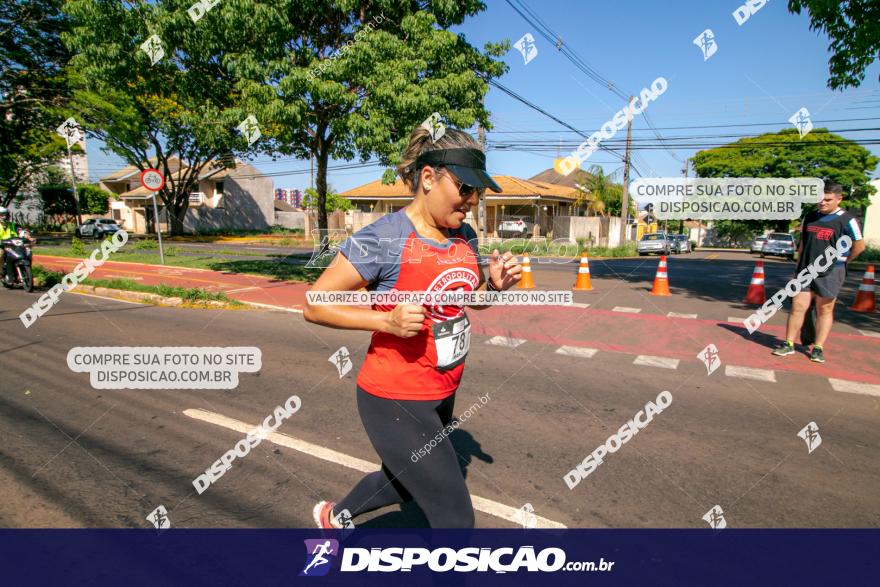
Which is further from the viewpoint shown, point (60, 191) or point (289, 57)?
point (60, 191)

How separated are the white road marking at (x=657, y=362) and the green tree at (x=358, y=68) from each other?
265 inches

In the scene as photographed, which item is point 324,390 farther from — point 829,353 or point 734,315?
point 734,315

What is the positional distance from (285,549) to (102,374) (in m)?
3.87

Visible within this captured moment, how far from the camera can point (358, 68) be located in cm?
1004

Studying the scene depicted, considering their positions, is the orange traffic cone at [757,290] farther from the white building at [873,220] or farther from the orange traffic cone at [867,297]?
the white building at [873,220]

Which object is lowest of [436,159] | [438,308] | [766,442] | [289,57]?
[766,442]

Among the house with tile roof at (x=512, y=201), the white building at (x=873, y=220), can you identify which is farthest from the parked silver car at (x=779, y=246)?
the house with tile roof at (x=512, y=201)

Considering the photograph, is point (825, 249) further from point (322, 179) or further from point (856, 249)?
point (322, 179)

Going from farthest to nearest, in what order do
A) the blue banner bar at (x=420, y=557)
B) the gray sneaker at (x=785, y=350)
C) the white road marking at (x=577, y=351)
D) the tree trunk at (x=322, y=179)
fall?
1. the tree trunk at (x=322, y=179)
2. the white road marking at (x=577, y=351)
3. the gray sneaker at (x=785, y=350)
4. the blue banner bar at (x=420, y=557)

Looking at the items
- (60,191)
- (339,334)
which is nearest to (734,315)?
(339,334)

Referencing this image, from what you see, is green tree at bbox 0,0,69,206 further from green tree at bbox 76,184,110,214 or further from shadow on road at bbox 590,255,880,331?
green tree at bbox 76,184,110,214

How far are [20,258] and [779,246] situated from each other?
33.7m

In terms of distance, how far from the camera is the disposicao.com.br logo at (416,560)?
221cm

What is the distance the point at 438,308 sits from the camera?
1841 mm
